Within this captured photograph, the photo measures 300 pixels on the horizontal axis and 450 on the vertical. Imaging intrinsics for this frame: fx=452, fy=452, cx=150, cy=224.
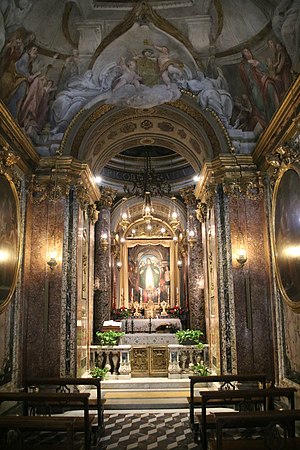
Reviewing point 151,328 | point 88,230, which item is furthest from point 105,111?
point 151,328

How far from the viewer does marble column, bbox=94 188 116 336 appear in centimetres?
1875

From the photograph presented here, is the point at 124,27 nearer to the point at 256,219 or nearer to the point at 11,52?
the point at 11,52

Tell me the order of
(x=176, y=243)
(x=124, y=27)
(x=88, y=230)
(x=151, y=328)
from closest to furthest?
(x=124, y=27) < (x=88, y=230) < (x=151, y=328) < (x=176, y=243)

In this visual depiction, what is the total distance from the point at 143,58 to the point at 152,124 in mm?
2756

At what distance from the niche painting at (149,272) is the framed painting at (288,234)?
52.8 feet

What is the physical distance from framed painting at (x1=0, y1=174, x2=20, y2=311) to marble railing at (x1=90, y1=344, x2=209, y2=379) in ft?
16.5

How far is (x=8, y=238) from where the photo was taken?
925 centimetres

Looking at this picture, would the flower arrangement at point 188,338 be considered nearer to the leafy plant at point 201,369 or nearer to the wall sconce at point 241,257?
the leafy plant at point 201,369

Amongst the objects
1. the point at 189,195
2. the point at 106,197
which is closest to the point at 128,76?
the point at 106,197

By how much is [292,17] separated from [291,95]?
154 cm

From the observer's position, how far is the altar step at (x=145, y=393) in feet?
35.0

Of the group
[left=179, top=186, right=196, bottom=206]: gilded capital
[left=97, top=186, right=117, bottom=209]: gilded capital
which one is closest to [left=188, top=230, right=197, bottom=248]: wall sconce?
[left=179, top=186, right=196, bottom=206]: gilded capital

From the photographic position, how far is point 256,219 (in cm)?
1144

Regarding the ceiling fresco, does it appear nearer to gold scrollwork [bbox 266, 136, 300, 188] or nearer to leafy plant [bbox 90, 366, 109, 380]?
gold scrollwork [bbox 266, 136, 300, 188]
